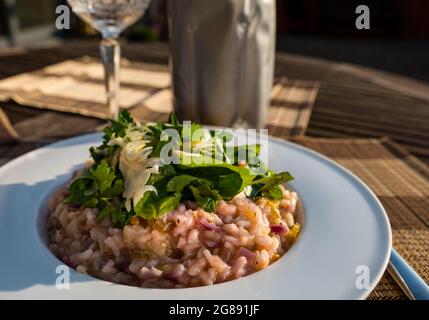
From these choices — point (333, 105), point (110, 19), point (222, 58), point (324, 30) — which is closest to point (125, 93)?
point (110, 19)

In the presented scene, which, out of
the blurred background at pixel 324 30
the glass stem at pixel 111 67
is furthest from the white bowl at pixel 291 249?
the blurred background at pixel 324 30

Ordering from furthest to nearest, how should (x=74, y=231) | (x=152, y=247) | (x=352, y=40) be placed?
(x=352, y=40), (x=74, y=231), (x=152, y=247)

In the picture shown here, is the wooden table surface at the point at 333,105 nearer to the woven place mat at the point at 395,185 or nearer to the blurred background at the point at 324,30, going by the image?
the woven place mat at the point at 395,185

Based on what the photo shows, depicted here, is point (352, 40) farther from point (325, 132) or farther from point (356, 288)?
point (356, 288)

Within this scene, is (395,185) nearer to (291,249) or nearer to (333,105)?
(291,249)

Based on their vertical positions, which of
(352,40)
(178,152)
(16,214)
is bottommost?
(352,40)

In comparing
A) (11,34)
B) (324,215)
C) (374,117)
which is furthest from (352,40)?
(324,215)
